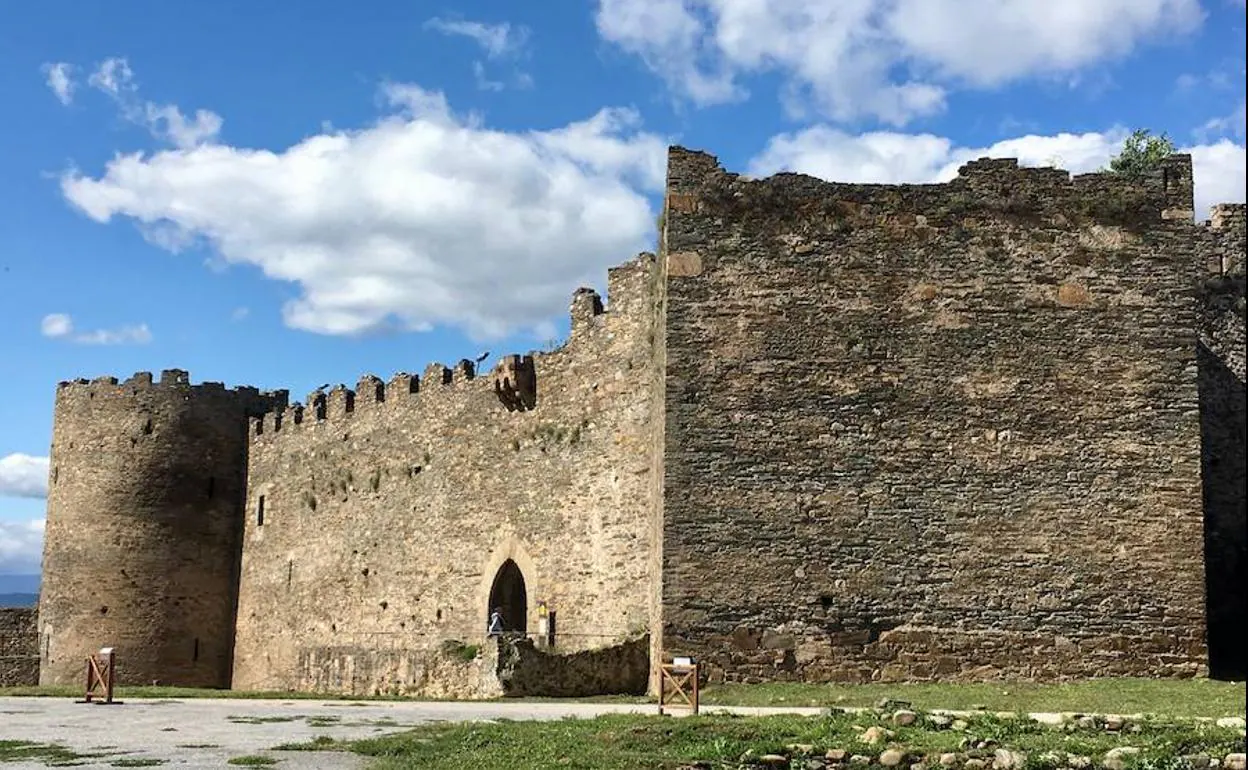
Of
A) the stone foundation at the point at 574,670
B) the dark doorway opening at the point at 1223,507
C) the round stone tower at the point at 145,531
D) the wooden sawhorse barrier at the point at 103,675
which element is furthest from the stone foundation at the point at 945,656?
the round stone tower at the point at 145,531

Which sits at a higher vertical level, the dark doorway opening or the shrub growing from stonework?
the shrub growing from stonework

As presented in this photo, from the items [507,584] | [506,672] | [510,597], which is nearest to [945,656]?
[506,672]

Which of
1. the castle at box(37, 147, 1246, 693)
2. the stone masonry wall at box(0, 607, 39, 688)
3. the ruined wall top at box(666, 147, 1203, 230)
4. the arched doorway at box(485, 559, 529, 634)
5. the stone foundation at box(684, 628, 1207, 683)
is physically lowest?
the stone masonry wall at box(0, 607, 39, 688)

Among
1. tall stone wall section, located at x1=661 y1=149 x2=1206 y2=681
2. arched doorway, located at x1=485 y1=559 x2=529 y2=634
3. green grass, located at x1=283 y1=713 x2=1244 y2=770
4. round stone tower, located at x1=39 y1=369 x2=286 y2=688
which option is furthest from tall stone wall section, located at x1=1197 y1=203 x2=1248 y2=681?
round stone tower, located at x1=39 y1=369 x2=286 y2=688

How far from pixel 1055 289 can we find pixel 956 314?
134 cm

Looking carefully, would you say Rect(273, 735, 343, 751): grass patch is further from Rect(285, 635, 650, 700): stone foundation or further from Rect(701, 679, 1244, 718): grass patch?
Rect(285, 635, 650, 700): stone foundation

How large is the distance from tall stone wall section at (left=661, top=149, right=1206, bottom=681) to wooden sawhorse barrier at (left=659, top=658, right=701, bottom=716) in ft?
2.81

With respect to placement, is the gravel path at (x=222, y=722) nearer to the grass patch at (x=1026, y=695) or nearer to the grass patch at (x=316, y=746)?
the grass patch at (x=316, y=746)

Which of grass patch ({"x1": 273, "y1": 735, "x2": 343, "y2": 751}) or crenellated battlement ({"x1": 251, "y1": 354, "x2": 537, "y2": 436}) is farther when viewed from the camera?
crenellated battlement ({"x1": 251, "y1": 354, "x2": 537, "y2": 436})

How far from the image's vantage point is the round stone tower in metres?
33.3

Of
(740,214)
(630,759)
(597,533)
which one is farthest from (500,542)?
(630,759)

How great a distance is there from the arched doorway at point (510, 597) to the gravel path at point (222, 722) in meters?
7.56

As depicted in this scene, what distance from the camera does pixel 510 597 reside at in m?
25.1

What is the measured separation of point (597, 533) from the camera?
73.5 ft
